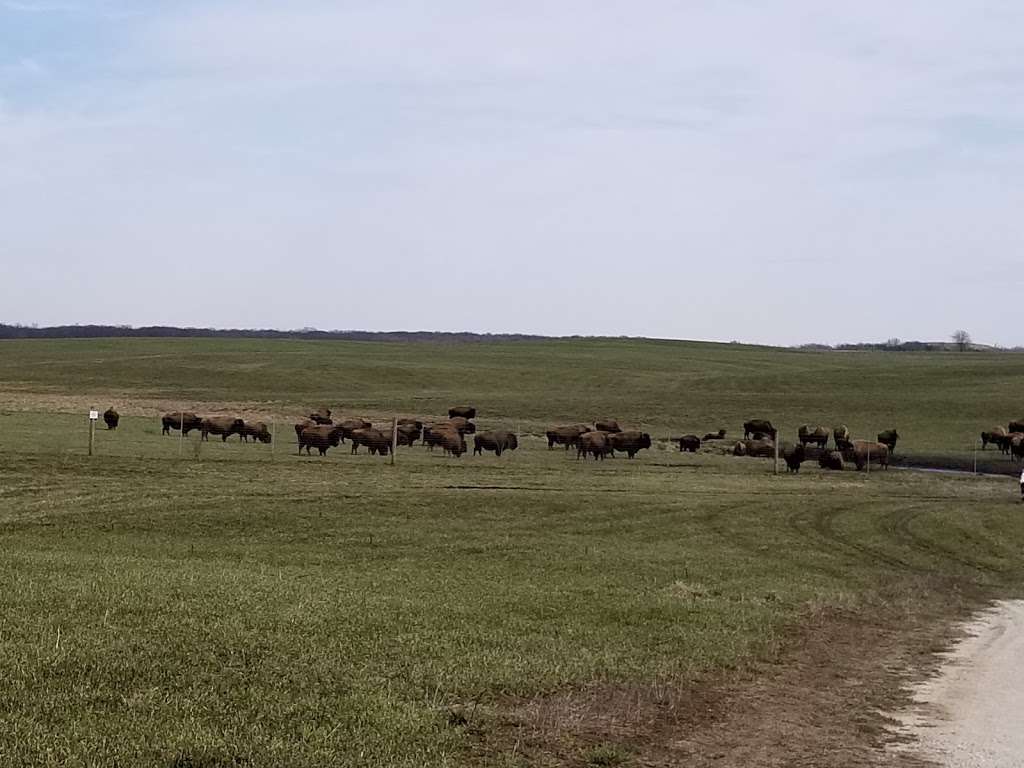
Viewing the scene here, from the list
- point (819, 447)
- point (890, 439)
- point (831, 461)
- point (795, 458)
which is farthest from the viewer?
→ point (890, 439)

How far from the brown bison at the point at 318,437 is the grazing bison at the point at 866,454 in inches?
837

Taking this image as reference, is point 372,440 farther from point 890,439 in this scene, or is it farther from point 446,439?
point 890,439

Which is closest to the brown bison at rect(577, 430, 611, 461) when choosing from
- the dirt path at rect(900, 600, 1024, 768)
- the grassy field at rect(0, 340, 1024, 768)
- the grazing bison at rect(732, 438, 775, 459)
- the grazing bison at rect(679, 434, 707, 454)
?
the grassy field at rect(0, 340, 1024, 768)

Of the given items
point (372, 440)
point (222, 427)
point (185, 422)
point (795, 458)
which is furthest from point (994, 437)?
point (185, 422)

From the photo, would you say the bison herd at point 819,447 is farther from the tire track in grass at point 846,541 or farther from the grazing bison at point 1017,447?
A: the tire track in grass at point 846,541

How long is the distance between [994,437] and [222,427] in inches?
1425

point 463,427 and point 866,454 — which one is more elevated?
point 463,427

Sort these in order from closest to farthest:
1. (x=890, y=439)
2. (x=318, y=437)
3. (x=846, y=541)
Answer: (x=846, y=541) < (x=318, y=437) < (x=890, y=439)

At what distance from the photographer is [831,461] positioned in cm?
5388

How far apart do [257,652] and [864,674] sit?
7069 mm

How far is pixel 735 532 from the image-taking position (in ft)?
A: 95.4

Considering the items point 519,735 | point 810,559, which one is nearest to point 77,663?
point 519,735

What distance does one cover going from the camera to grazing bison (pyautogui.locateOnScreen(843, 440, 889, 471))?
54.8 m

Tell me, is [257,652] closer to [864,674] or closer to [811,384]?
[864,674]
